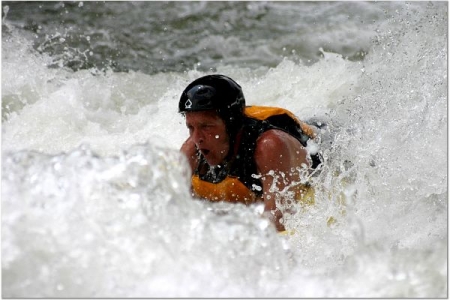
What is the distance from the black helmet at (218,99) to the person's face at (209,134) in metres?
0.03

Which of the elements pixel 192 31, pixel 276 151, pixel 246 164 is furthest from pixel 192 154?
pixel 192 31

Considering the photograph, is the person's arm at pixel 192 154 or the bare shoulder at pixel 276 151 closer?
the bare shoulder at pixel 276 151

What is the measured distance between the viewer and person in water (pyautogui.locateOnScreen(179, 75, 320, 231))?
2662 millimetres

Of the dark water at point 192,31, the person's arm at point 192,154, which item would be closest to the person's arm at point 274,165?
the person's arm at point 192,154

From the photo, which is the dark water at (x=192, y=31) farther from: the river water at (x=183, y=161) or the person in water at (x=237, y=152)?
the person in water at (x=237, y=152)

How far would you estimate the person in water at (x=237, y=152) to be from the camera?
8.73ft

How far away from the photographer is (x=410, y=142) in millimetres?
3229

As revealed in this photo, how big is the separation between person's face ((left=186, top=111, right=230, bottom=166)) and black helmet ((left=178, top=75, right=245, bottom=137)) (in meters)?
0.03


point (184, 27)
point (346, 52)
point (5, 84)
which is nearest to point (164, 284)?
point (5, 84)

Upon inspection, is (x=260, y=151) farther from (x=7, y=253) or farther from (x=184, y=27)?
(x=184, y=27)

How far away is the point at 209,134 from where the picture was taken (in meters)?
2.70

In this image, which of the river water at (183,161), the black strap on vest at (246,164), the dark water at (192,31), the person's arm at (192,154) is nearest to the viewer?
the river water at (183,161)

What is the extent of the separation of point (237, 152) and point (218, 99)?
0.24m

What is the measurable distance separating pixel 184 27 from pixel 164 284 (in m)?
5.03
